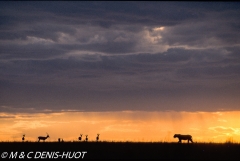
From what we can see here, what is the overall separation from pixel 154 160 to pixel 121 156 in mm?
2708

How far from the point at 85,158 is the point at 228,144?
1317 cm

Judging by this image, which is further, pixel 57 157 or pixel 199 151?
pixel 199 151

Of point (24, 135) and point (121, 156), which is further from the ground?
point (24, 135)

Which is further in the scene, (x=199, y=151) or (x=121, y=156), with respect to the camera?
(x=199, y=151)

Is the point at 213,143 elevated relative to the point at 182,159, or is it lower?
elevated

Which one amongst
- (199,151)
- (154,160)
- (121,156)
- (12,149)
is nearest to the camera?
(154,160)

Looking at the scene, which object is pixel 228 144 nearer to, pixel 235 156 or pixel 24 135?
pixel 235 156

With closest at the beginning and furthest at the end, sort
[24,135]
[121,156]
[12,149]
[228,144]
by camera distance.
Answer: [121,156] < [12,149] < [228,144] < [24,135]

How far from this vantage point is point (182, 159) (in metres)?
25.9

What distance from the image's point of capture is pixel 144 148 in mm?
Result: 30969

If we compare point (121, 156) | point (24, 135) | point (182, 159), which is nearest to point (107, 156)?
point (121, 156)

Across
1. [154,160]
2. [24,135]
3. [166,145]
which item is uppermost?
[24,135]

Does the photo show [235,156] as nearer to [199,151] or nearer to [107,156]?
[199,151]

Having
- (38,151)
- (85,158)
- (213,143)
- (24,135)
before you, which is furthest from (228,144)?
(24,135)
